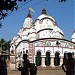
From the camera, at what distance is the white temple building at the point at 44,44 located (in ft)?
161

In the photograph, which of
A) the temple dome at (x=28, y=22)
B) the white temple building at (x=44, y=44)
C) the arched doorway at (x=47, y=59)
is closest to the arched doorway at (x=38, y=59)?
the white temple building at (x=44, y=44)

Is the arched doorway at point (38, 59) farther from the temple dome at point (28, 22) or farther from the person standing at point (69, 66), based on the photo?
the person standing at point (69, 66)

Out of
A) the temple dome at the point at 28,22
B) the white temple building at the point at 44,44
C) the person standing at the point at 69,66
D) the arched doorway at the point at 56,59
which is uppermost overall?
the temple dome at the point at 28,22

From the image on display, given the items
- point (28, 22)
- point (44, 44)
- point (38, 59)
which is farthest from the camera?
point (28, 22)

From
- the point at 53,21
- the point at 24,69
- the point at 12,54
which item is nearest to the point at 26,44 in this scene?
the point at 12,54

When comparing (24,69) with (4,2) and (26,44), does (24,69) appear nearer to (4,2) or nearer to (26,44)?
(4,2)

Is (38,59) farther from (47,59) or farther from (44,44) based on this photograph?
(44,44)

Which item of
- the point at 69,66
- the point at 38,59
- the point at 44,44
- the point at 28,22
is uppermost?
the point at 28,22

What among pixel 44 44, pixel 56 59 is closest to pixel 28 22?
pixel 44 44

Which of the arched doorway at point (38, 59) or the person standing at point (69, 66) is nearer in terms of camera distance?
the person standing at point (69, 66)

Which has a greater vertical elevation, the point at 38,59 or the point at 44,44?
the point at 44,44

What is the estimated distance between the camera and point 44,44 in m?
49.5

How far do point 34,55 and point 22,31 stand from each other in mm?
8930

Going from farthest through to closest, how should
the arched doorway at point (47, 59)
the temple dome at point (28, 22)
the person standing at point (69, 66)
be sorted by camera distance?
the temple dome at point (28, 22), the arched doorway at point (47, 59), the person standing at point (69, 66)
